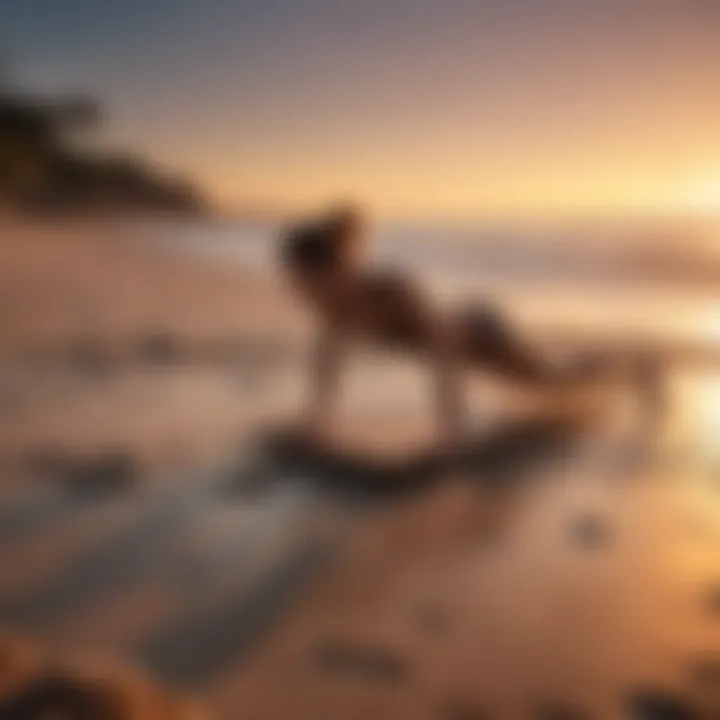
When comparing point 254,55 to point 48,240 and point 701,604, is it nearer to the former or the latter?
point 48,240

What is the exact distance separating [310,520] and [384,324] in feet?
0.62

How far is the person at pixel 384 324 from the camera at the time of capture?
29.6 inches

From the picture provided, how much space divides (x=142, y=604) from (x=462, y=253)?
1.29 feet

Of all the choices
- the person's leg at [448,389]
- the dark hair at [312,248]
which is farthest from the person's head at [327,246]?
the person's leg at [448,389]

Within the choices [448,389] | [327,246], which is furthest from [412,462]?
[327,246]

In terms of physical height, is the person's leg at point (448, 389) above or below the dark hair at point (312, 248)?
below

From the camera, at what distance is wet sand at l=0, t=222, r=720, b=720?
1.96 ft

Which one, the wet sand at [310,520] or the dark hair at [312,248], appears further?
the dark hair at [312,248]

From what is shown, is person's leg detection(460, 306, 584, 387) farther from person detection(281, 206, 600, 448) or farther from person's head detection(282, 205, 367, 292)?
person's head detection(282, 205, 367, 292)

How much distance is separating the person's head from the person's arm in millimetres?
69

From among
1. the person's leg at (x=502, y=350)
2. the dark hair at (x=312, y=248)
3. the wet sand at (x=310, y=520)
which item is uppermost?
the dark hair at (x=312, y=248)

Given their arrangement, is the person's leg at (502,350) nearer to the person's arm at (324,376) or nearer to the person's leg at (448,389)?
the person's leg at (448,389)

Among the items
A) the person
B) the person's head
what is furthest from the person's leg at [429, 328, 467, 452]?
the person's head

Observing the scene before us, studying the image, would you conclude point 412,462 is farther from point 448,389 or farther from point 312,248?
point 312,248
